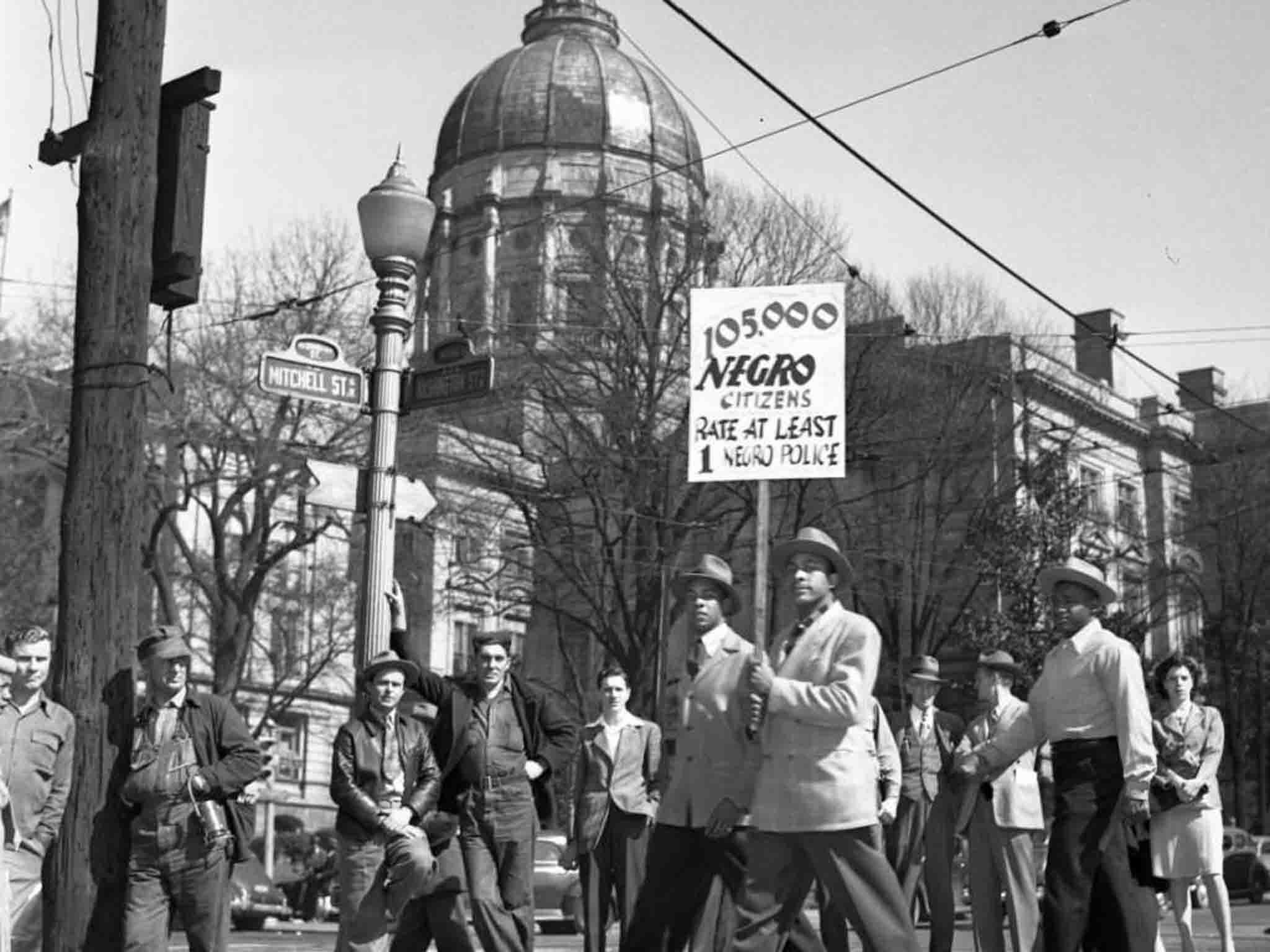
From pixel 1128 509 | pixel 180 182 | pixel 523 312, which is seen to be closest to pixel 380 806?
pixel 180 182

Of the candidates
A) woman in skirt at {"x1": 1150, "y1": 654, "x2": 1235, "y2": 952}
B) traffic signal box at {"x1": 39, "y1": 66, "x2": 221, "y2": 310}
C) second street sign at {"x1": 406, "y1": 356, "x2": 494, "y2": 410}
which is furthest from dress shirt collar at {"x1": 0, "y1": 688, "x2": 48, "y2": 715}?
woman in skirt at {"x1": 1150, "y1": 654, "x2": 1235, "y2": 952}

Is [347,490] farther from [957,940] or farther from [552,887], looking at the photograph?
[552,887]

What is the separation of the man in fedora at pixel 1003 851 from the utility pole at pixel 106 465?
4533 mm

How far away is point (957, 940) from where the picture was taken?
15.7m

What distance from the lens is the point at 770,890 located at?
24.5ft

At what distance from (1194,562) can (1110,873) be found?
140 feet

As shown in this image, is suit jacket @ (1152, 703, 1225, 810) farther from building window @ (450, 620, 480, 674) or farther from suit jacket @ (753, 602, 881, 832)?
building window @ (450, 620, 480, 674)

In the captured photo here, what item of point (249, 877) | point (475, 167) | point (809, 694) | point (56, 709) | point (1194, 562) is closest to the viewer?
point (809, 694)

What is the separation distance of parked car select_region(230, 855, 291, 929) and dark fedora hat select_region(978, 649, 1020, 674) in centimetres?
1538

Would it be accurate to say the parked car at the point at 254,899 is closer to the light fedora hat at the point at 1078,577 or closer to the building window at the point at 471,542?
the building window at the point at 471,542

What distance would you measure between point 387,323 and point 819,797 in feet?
19.4

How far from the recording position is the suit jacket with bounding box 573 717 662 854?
1202cm

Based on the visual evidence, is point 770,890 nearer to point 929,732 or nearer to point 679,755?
point 679,755

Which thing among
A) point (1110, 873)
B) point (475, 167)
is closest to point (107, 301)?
point (1110, 873)
